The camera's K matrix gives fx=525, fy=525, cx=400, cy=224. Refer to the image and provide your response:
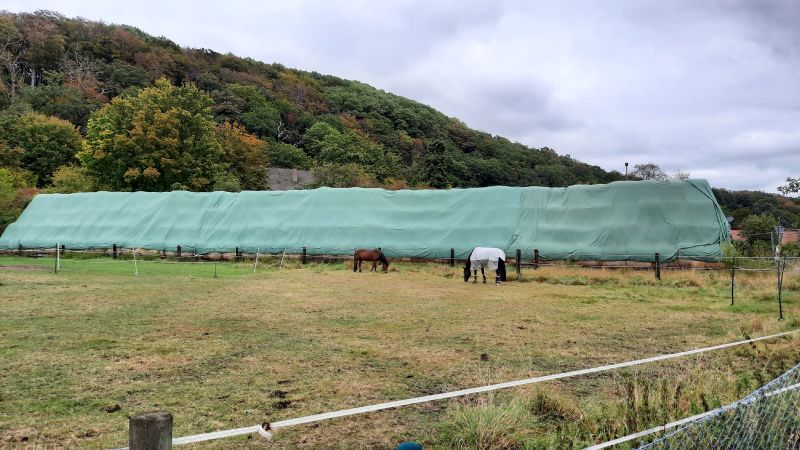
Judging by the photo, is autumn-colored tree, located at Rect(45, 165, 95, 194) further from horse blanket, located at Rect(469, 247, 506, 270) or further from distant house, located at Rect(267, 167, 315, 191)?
horse blanket, located at Rect(469, 247, 506, 270)

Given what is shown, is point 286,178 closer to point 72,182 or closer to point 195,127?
point 195,127

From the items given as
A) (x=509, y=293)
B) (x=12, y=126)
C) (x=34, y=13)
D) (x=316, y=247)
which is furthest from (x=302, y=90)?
(x=509, y=293)

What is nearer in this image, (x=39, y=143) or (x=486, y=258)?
(x=486, y=258)

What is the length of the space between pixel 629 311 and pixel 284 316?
6.90 m

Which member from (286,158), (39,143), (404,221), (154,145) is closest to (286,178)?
(286,158)

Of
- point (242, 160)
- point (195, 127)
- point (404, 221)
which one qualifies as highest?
point (195, 127)

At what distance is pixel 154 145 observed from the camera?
1585 inches

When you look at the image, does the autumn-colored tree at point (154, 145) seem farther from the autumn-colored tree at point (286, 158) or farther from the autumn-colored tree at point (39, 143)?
the autumn-colored tree at point (286, 158)

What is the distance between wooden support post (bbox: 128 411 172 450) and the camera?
1.90 metres

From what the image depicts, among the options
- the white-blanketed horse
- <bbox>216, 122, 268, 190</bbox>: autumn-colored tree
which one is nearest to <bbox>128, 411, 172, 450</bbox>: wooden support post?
the white-blanketed horse

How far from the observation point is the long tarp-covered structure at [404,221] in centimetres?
2092

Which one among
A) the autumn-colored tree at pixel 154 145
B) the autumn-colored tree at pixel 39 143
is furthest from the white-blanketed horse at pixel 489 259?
the autumn-colored tree at pixel 39 143

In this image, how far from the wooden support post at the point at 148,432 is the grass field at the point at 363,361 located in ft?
6.71

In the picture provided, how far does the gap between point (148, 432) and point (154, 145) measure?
42866 millimetres
